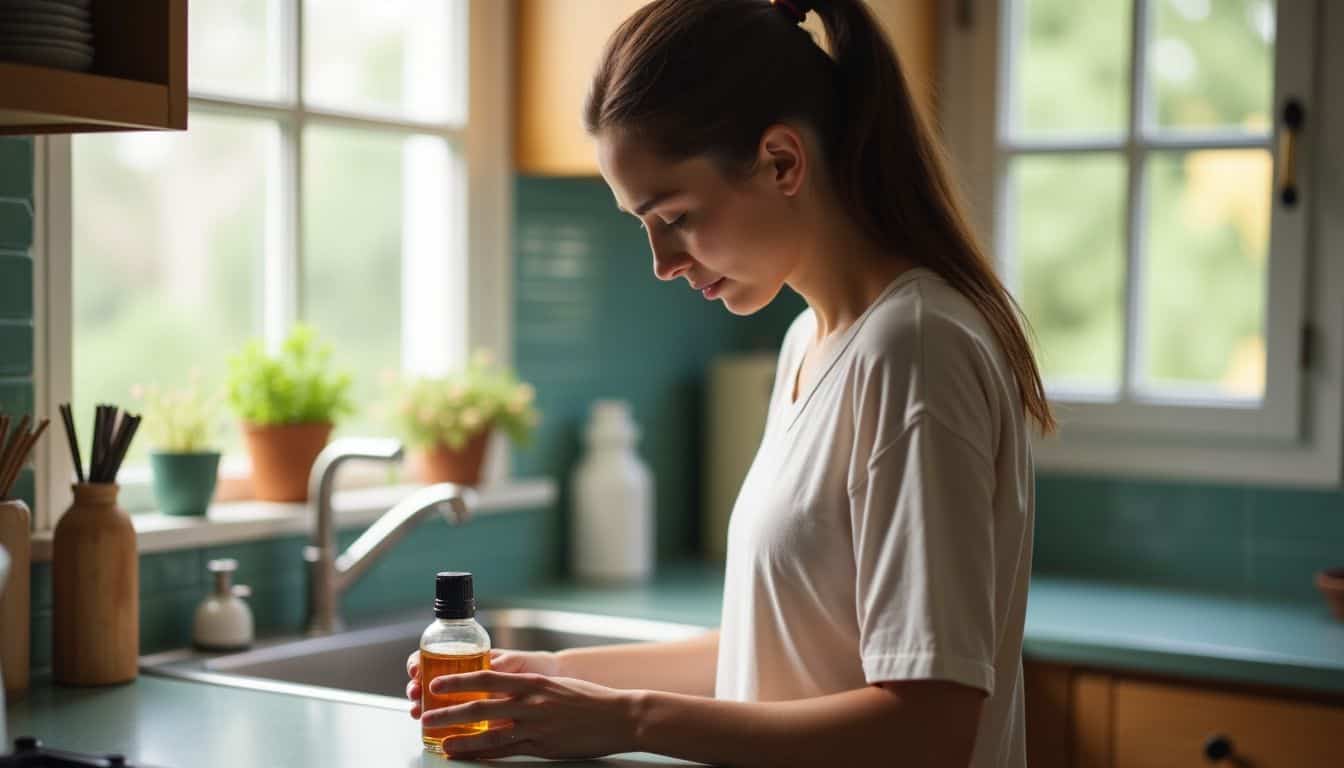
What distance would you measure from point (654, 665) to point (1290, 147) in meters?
1.76

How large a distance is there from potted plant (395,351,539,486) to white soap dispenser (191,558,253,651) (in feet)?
1.73

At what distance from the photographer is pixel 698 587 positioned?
2898mm

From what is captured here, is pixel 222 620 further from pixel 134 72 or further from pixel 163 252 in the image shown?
pixel 163 252

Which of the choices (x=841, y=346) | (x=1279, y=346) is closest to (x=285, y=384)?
(x=841, y=346)

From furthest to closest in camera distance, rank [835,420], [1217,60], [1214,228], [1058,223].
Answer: [1058,223]
[1214,228]
[1217,60]
[835,420]

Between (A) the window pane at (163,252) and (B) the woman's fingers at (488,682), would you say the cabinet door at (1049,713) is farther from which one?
(A) the window pane at (163,252)

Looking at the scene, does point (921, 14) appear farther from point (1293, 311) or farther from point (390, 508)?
point (390, 508)

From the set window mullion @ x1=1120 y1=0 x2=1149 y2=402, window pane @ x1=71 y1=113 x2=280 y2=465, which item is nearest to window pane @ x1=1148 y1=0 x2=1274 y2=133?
window mullion @ x1=1120 y1=0 x2=1149 y2=402

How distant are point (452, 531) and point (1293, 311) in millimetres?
1598

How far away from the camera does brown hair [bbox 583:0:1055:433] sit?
147cm

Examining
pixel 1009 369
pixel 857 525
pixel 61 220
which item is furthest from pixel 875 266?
pixel 61 220

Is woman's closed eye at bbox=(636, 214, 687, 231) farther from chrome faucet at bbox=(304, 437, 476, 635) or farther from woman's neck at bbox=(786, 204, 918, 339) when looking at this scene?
chrome faucet at bbox=(304, 437, 476, 635)

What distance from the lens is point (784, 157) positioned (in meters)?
1.48

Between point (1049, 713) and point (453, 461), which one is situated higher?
point (453, 461)
